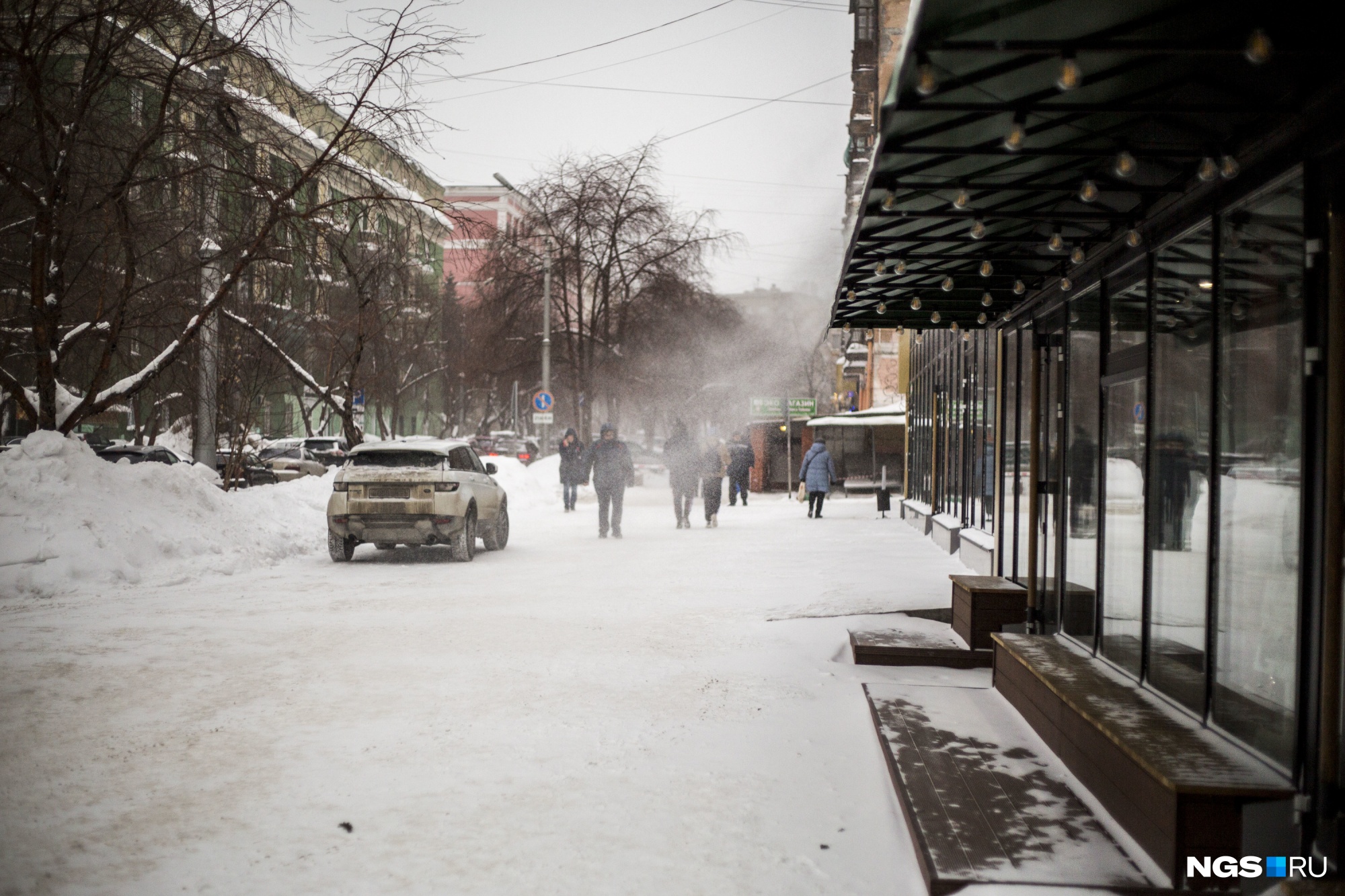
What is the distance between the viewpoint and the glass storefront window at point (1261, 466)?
14.1 ft

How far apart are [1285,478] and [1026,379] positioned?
5.33 meters

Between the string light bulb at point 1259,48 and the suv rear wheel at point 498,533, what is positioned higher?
the string light bulb at point 1259,48

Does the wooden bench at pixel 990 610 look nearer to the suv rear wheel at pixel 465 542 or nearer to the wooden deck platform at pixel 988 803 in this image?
the wooden deck platform at pixel 988 803

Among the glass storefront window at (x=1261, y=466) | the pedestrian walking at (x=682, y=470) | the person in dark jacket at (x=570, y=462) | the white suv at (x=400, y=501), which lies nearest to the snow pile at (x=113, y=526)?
the white suv at (x=400, y=501)

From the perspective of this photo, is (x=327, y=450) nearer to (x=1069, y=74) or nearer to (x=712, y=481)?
(x=712, y=481)

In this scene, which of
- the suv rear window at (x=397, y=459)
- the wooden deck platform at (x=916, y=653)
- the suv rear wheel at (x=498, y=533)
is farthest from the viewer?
the suv rear wheel at (x=498, y=533)

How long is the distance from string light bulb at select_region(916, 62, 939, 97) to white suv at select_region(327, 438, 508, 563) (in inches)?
463

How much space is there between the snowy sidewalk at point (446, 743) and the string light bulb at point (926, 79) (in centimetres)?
299

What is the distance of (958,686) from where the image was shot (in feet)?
24.4

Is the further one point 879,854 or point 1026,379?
point 1026,379

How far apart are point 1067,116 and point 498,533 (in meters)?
13.4

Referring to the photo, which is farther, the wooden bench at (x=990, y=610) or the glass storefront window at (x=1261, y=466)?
the wooden bench at (x=990, y=610)

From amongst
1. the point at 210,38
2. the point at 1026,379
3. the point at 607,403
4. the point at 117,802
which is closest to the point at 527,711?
the point at 117,802

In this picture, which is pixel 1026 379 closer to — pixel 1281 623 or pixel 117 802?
pixel 1281 623
